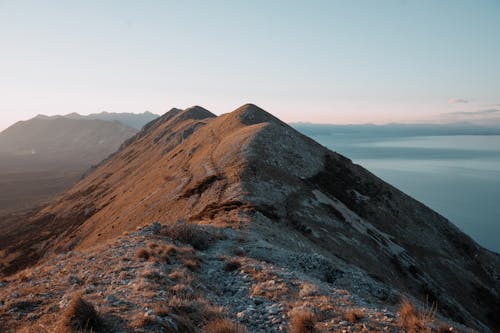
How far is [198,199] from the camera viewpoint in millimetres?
32375

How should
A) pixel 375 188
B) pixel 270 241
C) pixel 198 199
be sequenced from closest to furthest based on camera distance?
1. pixel 270 241
2. pixel 198 199
3. pixel 375 188

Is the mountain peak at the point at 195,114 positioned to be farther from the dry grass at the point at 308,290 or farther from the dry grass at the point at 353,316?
the dry grass at the point at 353,316

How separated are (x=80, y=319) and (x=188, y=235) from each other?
9.37 m

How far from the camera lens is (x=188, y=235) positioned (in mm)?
17109

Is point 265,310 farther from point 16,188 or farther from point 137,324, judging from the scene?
point 16,188

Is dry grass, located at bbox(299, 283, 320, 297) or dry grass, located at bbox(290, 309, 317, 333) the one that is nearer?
dry grass, located at bbox(290, 309, 317, 333)

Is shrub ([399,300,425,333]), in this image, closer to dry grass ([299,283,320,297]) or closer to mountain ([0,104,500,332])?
mountain ([0,104,500,332])

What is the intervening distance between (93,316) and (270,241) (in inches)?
528

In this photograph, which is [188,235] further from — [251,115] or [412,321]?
[251,115]

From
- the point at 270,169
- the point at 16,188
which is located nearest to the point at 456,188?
the point at 270,169

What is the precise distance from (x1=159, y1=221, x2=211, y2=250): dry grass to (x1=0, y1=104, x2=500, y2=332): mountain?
6 cm

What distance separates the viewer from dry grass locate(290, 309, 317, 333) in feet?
26.9

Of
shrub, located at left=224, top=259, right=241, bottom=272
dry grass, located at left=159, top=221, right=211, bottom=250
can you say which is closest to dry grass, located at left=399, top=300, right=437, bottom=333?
shrub, located at left=224, top=259, right=241, bottom=272

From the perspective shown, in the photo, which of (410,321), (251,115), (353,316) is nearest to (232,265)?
(353,316)
